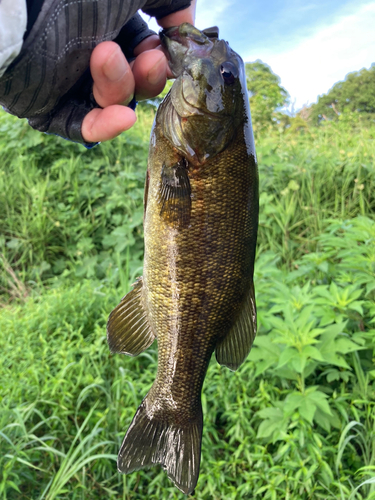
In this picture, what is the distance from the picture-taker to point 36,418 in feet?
7.82

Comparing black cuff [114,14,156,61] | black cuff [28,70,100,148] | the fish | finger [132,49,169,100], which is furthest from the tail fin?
black cuff [114,14,156,61]

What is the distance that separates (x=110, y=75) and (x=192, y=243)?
0.61m

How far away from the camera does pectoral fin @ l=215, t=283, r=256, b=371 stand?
1.39 meters

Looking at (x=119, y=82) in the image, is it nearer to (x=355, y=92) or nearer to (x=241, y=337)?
(x=241, y=337)

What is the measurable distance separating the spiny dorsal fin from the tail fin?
0.24 metres

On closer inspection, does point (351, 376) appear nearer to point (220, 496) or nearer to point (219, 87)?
point (220, 496)

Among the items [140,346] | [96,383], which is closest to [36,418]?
[96,383]

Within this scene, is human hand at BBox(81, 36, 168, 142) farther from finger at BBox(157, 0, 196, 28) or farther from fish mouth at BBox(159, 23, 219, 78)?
finger at BBox(157, 0, 196, 28)

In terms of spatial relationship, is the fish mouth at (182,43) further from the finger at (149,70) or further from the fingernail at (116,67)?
the fingernail at (116,67)

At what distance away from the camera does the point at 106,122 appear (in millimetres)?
1282

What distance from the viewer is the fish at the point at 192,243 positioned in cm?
126

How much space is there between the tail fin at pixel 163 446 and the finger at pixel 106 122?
1.07 meters

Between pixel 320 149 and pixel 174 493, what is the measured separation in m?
4.44

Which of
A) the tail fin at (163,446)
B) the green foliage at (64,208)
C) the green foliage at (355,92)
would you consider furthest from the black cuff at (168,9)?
the green foliage at (355,92)
